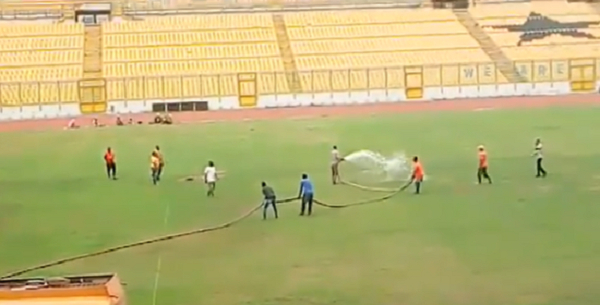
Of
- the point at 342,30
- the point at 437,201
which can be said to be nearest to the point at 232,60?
the point at 342,30

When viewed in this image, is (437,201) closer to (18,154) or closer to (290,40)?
(18,154)

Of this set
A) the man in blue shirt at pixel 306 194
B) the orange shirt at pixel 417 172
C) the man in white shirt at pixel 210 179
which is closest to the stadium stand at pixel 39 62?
the man in white shirt at pixel 210 179

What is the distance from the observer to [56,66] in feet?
199

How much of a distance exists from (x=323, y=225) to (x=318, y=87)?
34963 millimetres

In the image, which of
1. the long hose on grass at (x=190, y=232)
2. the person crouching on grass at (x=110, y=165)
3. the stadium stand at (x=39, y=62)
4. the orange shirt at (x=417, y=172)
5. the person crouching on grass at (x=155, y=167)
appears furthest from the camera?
the stadium stand at (x=39, y=62)

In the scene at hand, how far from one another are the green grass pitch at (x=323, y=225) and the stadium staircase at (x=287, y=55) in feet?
60.2

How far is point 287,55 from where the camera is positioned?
63.2 m

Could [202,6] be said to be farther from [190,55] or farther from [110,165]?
[110,165]

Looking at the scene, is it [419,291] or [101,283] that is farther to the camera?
[419,291]

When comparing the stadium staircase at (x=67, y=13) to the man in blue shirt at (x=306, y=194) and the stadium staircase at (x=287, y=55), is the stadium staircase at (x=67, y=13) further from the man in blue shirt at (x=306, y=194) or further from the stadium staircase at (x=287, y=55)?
the man in blue shirt at (x=306, y=194)

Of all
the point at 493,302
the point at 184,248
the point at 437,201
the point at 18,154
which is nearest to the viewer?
the point at 493,302

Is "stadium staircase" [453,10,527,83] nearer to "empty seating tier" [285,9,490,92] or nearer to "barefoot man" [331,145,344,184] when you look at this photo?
"empty seating tier" [285,9,490,92]

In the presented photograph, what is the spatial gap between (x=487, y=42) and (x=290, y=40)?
12185 mm

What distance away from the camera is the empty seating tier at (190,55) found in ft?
191
